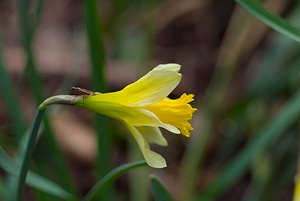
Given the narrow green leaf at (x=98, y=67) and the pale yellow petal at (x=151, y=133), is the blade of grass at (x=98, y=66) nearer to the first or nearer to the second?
the narrow green leaf at (x=98, y=67)

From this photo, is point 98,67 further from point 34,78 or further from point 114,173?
point 114,173

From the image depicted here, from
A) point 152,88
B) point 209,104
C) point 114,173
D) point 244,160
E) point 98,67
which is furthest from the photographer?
point 209,104

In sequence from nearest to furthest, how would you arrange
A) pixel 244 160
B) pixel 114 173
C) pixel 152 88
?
1. pixel 152 88
2. pixel 114 173
3. pixel 244 160

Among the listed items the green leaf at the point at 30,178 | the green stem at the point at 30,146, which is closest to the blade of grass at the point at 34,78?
the green leaf at the point at 30,178

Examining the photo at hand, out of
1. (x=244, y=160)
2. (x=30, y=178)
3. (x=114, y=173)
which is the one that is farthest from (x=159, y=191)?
(x=244, y=160)

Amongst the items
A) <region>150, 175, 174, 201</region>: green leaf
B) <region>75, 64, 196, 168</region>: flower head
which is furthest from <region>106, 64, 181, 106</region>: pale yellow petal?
<region>150, 175, 174, 201</region>: green leaf

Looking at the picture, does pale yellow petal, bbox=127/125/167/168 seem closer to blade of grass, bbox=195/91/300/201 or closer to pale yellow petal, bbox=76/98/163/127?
pale yellow petal, bbox=76/98/163/127
